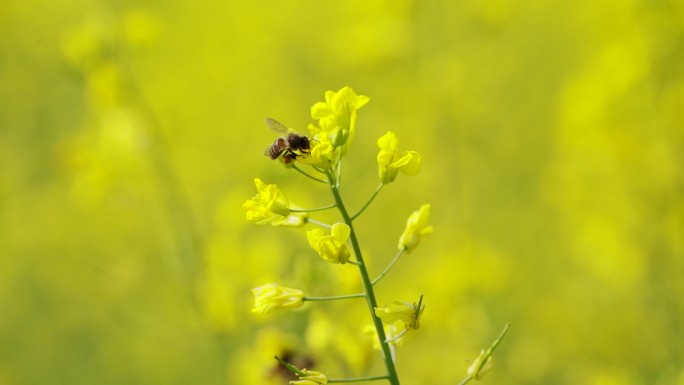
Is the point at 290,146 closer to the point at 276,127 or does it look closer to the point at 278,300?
the point at 276,127

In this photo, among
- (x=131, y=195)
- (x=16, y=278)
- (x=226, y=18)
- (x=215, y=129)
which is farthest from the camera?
(x=226, y=18)

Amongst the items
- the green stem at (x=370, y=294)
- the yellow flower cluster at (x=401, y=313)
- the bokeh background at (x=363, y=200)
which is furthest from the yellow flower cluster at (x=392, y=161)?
the bokeh background at (x=363, y=200)

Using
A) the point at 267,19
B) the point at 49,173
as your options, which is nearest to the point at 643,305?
the point at 49,173

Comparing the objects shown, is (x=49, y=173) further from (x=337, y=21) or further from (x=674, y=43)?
(x=674, y=43)

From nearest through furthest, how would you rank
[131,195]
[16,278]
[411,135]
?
[131,195] → [411,135] → [16,278]

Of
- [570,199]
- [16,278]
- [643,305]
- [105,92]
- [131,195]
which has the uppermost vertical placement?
A: [105,92]

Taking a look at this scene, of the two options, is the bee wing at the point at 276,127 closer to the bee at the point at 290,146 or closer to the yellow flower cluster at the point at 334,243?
the bee at the point at 290,146

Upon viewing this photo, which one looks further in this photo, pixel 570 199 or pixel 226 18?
pixel 226 18

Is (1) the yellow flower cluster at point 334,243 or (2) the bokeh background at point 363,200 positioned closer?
(1) the yellow flower cluster at point 334,243

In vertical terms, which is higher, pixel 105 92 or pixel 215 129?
pixel 105 92
